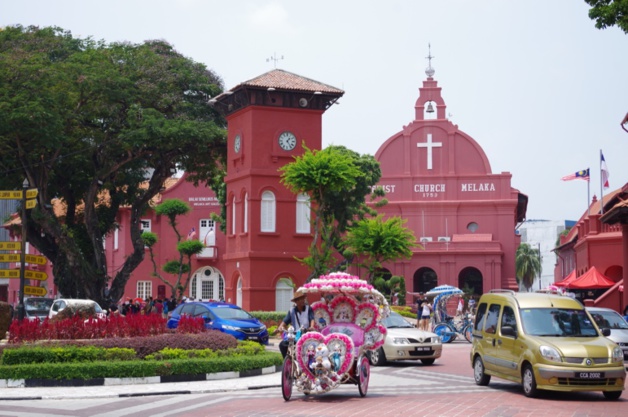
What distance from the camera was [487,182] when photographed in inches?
2635

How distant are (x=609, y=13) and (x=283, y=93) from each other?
86.9 feet

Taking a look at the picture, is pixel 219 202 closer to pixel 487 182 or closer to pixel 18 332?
pixel 487 182

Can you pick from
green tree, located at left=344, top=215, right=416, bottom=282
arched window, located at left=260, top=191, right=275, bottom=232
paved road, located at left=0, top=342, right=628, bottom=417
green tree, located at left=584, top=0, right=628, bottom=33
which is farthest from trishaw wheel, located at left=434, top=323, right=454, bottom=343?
green tree, located at left=584, top=0, right=628, bottom=33

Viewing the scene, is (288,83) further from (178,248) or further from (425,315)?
(178,248)

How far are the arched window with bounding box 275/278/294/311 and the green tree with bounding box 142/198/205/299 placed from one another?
12.1 meters

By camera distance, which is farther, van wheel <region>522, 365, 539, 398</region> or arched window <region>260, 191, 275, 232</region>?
arched window <region>260, 191, 275, 232</region>

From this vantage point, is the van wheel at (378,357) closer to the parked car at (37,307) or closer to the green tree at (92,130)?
the parked car at (37,307)

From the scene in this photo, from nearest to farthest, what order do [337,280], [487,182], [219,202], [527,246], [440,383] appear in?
[337,280]
[440,383]
[219,202]
[487,182]
[527,246]

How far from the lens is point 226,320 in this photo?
2841 centimetres

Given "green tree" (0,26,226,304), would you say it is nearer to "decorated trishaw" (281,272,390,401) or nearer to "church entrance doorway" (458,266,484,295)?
"church entrance doorway" (458,266,484,295)

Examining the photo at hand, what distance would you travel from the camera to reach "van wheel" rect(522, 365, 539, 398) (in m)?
15.7

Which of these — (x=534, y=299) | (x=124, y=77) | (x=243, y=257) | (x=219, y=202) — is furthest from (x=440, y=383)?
(x=219, y=202)

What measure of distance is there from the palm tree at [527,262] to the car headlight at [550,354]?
8937 cm

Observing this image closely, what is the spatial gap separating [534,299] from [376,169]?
126ft
